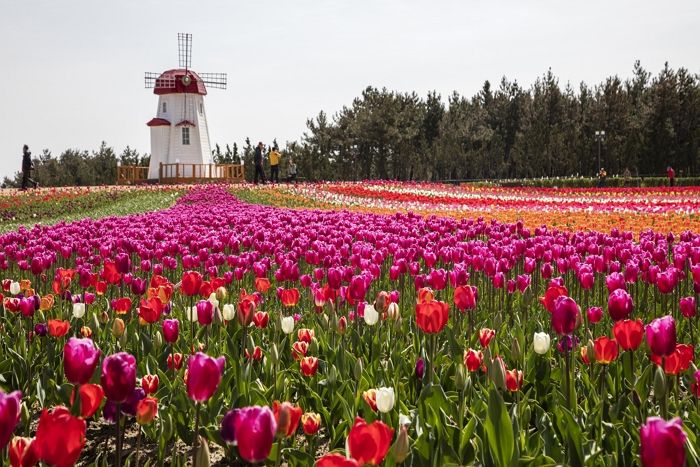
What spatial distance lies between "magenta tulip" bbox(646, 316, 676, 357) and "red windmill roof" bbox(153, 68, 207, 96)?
49.7m

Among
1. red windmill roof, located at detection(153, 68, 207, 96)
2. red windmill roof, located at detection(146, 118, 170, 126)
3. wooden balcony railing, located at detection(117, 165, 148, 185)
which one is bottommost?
wooden balcony railing, located at detection(117, 165, 148, 185)

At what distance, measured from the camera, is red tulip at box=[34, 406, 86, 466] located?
166cm

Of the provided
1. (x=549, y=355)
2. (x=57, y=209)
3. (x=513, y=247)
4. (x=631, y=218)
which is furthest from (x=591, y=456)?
(x=57, y=209)

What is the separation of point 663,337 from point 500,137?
68.6m

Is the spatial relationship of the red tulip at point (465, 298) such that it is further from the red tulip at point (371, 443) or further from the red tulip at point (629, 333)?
the red tulip at point (371, 443)

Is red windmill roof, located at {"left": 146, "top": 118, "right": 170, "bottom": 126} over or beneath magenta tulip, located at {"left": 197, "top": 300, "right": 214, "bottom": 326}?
over

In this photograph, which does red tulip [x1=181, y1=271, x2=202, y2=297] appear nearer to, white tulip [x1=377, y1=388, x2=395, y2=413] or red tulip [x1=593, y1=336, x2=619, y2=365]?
white tulip [x1=377, y1=388, x2=395, y2=413]

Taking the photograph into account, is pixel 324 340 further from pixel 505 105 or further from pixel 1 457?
pixel 505 105

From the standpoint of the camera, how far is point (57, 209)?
81.1ft

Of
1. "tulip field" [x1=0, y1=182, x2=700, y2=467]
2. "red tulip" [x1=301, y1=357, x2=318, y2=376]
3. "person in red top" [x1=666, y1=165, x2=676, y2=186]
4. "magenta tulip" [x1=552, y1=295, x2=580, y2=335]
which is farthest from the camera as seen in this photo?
"person in red top" [x1=666, y1=165, x2=676, y2=186]

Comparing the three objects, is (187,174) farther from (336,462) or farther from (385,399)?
(336,462)

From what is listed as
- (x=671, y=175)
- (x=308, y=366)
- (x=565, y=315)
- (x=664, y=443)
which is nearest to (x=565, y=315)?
(x=565, y=315)

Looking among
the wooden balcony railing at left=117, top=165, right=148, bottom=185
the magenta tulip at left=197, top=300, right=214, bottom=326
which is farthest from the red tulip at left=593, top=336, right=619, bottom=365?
the wooden balcony railing at left=117, top=165, right=148, bottom=185

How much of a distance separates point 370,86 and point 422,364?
63163 mm
